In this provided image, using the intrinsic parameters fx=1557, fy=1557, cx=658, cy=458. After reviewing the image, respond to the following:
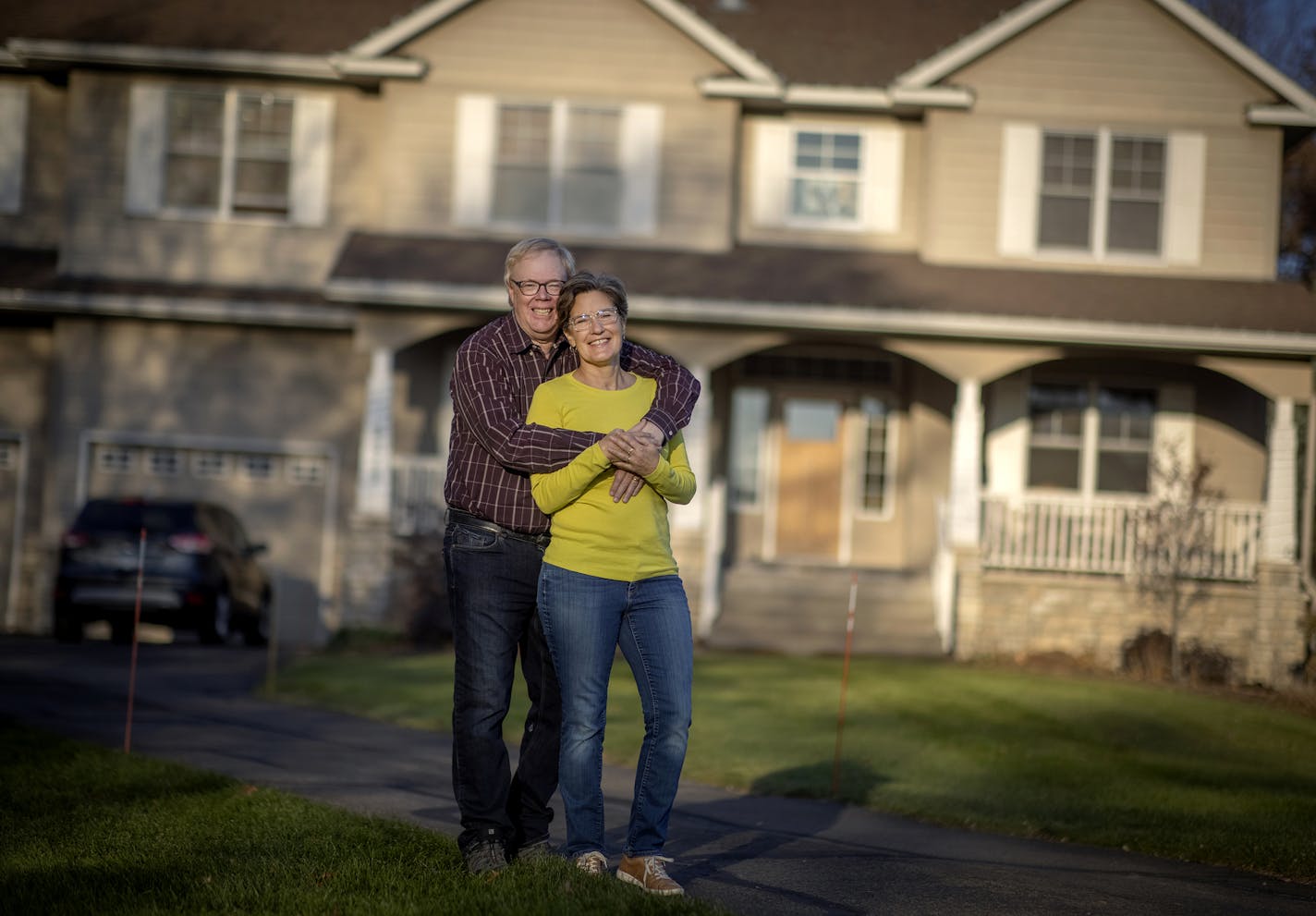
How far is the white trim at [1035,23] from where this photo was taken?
1823 cm

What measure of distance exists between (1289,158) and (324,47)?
680 inches

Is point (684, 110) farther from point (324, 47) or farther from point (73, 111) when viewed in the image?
point (73, 111)

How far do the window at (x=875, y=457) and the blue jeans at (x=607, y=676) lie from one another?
14408mm

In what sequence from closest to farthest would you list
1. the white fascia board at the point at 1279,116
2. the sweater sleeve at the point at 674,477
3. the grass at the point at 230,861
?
the grass at the point at 230,861 < the sweater sleeve at the point at 674,477 < the white fascia board at the point at 1279,116

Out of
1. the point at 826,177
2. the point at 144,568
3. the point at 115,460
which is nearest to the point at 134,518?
the point at 144,568

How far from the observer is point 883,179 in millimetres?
19297

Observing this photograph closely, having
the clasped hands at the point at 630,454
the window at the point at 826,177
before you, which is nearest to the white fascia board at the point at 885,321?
the window at the point at 826,177

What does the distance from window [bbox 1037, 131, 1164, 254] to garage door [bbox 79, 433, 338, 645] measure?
30.7ft

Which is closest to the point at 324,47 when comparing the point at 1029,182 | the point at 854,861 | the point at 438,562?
the point at 438,562

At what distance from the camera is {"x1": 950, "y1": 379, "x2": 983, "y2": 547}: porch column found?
687 inches

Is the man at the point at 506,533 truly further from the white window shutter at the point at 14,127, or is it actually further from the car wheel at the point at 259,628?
the white window shutter at the point at 14,127

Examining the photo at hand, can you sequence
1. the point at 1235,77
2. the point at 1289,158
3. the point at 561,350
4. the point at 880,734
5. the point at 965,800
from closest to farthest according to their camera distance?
the point at 561,350 → the point at 965,800 → the point at 880,734 → the point at 1235,77 → the point at 1289,158

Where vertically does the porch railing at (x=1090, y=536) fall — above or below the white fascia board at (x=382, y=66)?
below

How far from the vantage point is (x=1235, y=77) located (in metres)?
18.5
